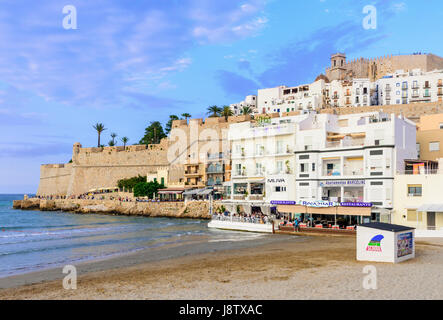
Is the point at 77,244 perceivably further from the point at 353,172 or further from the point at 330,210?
the point at 353,172

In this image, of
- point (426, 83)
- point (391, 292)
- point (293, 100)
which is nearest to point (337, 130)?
point (391, 292)

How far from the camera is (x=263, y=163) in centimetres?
4447

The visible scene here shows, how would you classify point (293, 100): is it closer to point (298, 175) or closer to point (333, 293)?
point (298, 175)

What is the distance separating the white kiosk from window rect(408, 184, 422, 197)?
1394cm

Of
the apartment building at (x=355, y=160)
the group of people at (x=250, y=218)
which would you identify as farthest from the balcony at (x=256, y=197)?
the apartment building at (x=355, y=160)

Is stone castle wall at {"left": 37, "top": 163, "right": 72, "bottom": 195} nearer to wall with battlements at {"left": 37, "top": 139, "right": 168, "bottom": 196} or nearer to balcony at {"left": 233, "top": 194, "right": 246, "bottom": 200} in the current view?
wall with battlements at {"left": 37, "top": 139, "right": 168, "bottom": 196}

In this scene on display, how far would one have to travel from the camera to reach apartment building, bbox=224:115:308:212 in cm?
4166

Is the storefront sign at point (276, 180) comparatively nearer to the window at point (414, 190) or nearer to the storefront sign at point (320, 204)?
the storefront sign at point (320, 204)

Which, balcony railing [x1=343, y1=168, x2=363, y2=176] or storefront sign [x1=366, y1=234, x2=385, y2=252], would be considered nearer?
storefront sign [x1=366, y1=234, x2=385, y2=252]

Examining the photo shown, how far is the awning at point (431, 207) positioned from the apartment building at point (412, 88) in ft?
178

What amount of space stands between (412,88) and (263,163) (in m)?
51.7

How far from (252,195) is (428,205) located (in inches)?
697

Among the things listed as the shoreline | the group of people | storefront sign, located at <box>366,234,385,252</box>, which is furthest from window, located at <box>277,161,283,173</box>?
storefront sign, located at <box>366,234,385,252</box>
